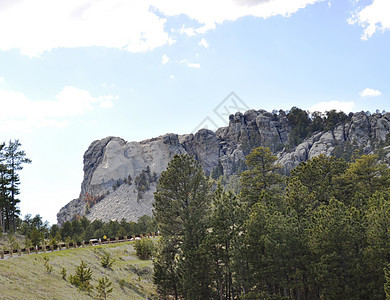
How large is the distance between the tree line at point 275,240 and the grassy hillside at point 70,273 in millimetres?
3963

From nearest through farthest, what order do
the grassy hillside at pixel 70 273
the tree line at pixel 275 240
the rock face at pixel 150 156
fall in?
1. the grassy hillside at pixel 70 273
2. the tree line at pixel 275 240
3. the rock face at pixel 150 156

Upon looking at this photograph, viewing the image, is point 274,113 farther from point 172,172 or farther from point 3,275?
point 3,275

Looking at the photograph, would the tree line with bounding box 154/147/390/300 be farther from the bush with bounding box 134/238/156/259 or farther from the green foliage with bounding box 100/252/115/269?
the bush with bounding box 134/238/156/259

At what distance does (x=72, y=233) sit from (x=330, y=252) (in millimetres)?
64970

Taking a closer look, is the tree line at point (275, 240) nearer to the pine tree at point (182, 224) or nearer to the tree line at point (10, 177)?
the pine tree at point (182, 224)

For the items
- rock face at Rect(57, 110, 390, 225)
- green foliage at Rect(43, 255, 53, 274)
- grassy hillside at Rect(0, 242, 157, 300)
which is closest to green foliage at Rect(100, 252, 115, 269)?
grassy hillside at Rect(0, 242, 157, 300)

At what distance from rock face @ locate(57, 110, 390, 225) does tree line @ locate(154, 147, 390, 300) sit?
Answer: 115169 mm

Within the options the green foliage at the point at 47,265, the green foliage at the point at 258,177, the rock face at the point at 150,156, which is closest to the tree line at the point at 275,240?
the green foliage at the point at 258,177

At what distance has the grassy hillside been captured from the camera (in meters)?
21.4

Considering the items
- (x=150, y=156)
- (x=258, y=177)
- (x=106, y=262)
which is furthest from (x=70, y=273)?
(x=150, y=156)

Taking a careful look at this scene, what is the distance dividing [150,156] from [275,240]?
551 ft

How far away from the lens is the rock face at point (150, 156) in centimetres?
15925

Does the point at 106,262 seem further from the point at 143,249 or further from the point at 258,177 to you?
the point at 258,177

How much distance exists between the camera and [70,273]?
2984 cm
